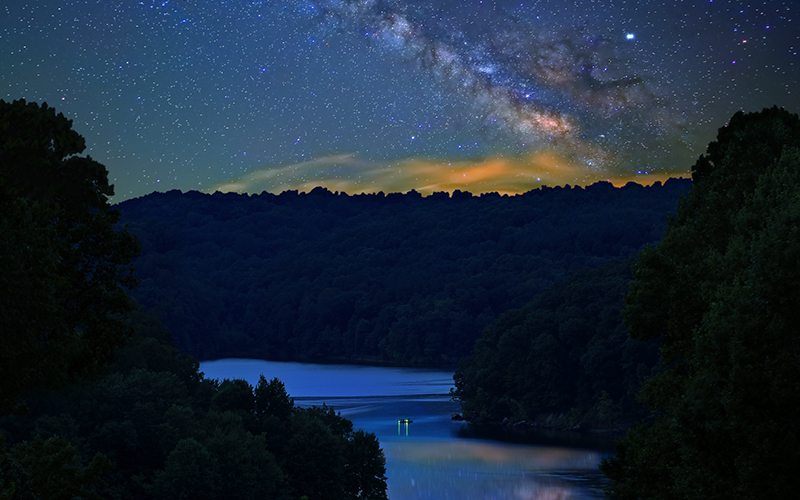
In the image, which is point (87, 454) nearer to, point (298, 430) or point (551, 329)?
point (298, 430)

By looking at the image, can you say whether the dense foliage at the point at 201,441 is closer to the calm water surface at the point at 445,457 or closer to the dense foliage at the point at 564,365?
the calm water surface at the point at 445,457

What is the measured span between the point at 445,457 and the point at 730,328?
71772mm

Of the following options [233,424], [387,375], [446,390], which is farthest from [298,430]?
[387,375]

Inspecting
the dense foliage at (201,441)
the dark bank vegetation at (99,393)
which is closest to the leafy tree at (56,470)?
the dark bank vegetation at (99,393)

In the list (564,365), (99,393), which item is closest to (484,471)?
(564,365)

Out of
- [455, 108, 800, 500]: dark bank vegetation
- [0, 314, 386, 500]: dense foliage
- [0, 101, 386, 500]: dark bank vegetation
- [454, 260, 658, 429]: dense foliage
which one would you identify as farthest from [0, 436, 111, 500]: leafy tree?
[454, 260, 658, 429]: dense foliage

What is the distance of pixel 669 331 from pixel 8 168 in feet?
61.0

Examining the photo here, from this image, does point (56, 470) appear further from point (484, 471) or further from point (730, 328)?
point (484, 471)

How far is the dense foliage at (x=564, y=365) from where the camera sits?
337 feet

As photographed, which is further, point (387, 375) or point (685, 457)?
point (387, 375)

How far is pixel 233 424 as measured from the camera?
56875 millimetres

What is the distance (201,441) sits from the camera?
5497cm

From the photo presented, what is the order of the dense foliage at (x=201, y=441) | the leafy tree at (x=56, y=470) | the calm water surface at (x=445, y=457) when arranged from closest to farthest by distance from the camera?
the leafy tree at (x=56, y=470), the dense foliage at (x=201, y=441), the calm water surface at (x=445, y=457)

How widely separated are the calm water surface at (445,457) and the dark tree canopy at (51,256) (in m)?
54.8
